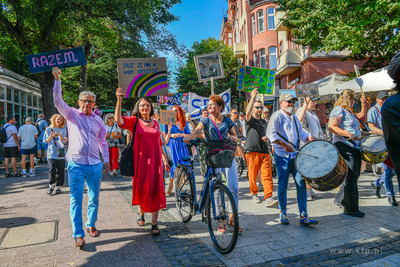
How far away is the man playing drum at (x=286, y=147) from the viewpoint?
178 inches

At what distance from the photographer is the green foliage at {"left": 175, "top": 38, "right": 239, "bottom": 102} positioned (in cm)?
3553

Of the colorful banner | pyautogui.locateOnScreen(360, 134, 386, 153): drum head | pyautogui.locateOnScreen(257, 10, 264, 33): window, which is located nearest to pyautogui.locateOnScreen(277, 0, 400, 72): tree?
pyautogui.locateOnScreen(360, 134, 386, 153): drum head

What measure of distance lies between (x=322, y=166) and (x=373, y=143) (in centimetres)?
133

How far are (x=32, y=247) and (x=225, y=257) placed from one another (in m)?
2.50

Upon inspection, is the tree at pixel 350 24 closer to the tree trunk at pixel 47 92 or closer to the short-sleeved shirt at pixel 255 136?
the short-sleeved shirt at pixel 255 136

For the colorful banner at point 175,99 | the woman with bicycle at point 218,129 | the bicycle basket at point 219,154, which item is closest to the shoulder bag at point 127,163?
the woman with bicycle at point 218,129

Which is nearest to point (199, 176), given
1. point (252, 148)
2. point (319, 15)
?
point (252, 148)

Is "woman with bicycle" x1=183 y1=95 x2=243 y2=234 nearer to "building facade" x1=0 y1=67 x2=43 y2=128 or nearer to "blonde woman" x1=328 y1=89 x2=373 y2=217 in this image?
"blonde woman" x1=328 y1=89 x2=373 y2=217

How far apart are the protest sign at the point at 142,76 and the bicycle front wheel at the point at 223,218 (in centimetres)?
288

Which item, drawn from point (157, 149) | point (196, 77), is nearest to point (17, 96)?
point (157, 149)

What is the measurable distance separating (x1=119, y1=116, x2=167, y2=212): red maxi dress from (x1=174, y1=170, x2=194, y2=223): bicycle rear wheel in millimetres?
432

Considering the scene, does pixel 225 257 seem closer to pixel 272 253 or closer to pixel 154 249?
pixel 272 253

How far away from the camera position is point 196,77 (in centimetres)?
3691

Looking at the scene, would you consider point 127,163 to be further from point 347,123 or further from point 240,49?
point 240,49
